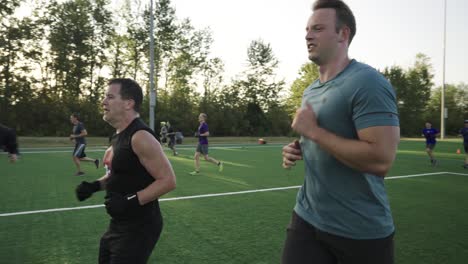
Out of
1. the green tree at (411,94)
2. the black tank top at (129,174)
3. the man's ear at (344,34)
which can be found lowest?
the black tank top at (129,174)

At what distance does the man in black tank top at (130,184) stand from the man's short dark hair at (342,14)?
1.52 metres

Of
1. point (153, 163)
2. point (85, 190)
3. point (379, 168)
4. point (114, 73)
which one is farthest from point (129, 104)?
point (114, 73)

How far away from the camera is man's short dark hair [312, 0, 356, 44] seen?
200 centimetres

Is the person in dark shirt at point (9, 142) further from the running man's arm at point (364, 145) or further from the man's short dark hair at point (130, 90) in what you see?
the running man's arm at point (364, 145)

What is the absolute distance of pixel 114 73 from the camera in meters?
40.9

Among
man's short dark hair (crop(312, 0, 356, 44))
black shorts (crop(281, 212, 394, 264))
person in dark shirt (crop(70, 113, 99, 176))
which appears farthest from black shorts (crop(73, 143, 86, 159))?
man's short dark hair (crop(312, 0, 356, 44))

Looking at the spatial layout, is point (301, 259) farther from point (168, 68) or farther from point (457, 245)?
point (168, 68)

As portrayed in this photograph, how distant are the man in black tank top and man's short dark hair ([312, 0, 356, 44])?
1.52 meters

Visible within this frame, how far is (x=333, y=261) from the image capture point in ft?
6.93

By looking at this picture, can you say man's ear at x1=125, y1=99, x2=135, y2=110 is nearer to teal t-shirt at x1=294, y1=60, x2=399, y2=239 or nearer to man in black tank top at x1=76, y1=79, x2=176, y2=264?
man in black tank top at x1=76, y1=79, x2=176, y2=264

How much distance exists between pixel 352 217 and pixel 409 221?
5099mm

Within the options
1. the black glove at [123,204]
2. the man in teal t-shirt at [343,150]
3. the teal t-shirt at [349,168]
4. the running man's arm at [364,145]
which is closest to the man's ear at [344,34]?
the man in teal t-shirt at [343,150]

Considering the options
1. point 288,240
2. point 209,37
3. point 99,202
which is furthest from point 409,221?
point 209,37

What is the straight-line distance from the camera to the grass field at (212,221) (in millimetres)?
4539
